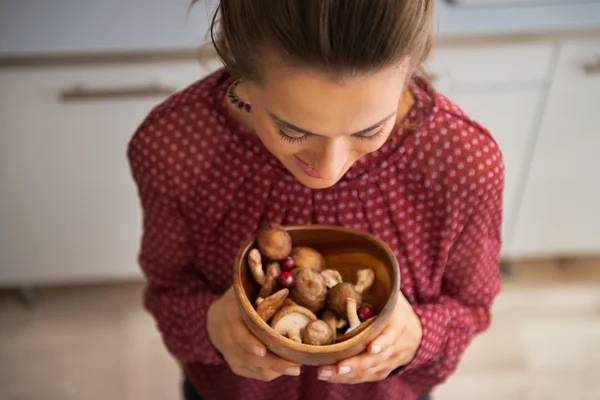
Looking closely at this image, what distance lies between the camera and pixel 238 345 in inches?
A: 26.3

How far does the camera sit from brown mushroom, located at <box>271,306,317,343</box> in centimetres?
56

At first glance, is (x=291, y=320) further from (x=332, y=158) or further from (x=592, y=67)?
(x=592, y=67)

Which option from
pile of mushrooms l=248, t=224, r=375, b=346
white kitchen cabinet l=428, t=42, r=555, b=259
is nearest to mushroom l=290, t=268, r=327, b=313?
pile of mushrooms l=248, t=224, r=375, b=346

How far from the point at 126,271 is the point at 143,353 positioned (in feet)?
0.73

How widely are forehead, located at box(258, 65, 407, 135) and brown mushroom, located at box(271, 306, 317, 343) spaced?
Result: 0.17m

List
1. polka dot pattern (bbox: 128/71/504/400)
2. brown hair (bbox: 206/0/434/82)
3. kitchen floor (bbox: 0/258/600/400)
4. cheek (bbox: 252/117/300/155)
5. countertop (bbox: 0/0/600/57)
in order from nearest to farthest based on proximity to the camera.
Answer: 1. brown hair (bbox: 206/0/434/82)
2. cheek (bbox: 252/117/300/155)
3. polka dot pattern (bbox: 128/71/504/400)
4. countertop (bbox: 0/0/600/57)
5. kitchen floor (bbox: 0/258/600/400)

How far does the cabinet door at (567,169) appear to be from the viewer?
51.1 inches

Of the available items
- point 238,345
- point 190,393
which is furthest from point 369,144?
point 190,393

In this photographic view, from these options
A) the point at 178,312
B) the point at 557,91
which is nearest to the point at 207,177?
the point at 178,312

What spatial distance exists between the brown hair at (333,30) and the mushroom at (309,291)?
0.20m

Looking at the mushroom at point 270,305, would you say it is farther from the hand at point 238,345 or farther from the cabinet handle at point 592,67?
the cabinet handle at point 592,67

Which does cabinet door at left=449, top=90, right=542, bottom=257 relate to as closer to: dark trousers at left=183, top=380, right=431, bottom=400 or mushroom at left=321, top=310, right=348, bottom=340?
dark trousers at left=183, top=380, right=431, bottom=400

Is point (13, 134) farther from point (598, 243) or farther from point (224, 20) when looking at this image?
point (598, 243)

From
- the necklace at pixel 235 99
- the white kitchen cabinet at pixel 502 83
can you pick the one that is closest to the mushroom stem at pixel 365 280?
the necklace at pixel 235 99
